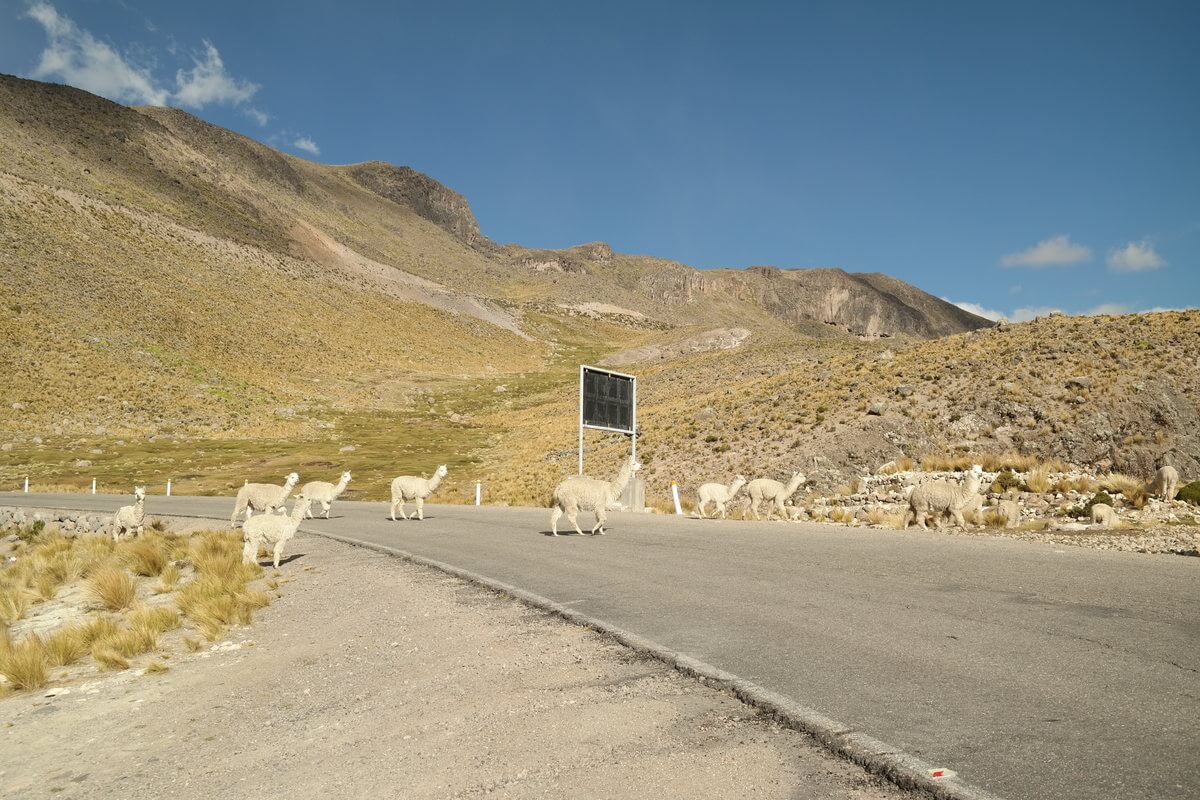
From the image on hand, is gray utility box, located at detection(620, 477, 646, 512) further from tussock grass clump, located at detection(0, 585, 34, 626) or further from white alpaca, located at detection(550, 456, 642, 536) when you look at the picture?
tussock grass clump, located at detection(0, 585, 34, 626)

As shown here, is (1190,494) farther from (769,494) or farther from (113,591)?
(113,591)

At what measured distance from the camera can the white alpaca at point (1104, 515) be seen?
677 inches

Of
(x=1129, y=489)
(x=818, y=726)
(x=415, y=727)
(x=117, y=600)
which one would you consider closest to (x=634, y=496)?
(x=1129, y=489)

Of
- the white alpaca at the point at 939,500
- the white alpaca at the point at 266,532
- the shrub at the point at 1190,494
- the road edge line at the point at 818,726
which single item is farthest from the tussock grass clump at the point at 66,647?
the shrub at the point at 1190,494

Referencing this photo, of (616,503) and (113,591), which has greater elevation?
(616,503)

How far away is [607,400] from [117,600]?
22.6 m

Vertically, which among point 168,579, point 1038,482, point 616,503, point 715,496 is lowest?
point 168,579

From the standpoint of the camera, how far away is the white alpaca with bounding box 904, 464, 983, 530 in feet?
60.4

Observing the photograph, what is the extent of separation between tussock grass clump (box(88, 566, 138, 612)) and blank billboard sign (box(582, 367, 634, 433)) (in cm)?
2041

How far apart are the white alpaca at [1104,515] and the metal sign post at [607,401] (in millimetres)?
17507

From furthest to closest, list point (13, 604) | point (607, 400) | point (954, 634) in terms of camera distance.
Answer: point (607, 400) < point (13, 604) < point (954, 634)

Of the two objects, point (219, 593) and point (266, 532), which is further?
point (266, 532)

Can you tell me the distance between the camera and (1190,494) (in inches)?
748

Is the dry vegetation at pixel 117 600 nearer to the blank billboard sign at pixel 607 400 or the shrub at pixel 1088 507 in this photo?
the blank billboard sign at pixel 607 400
